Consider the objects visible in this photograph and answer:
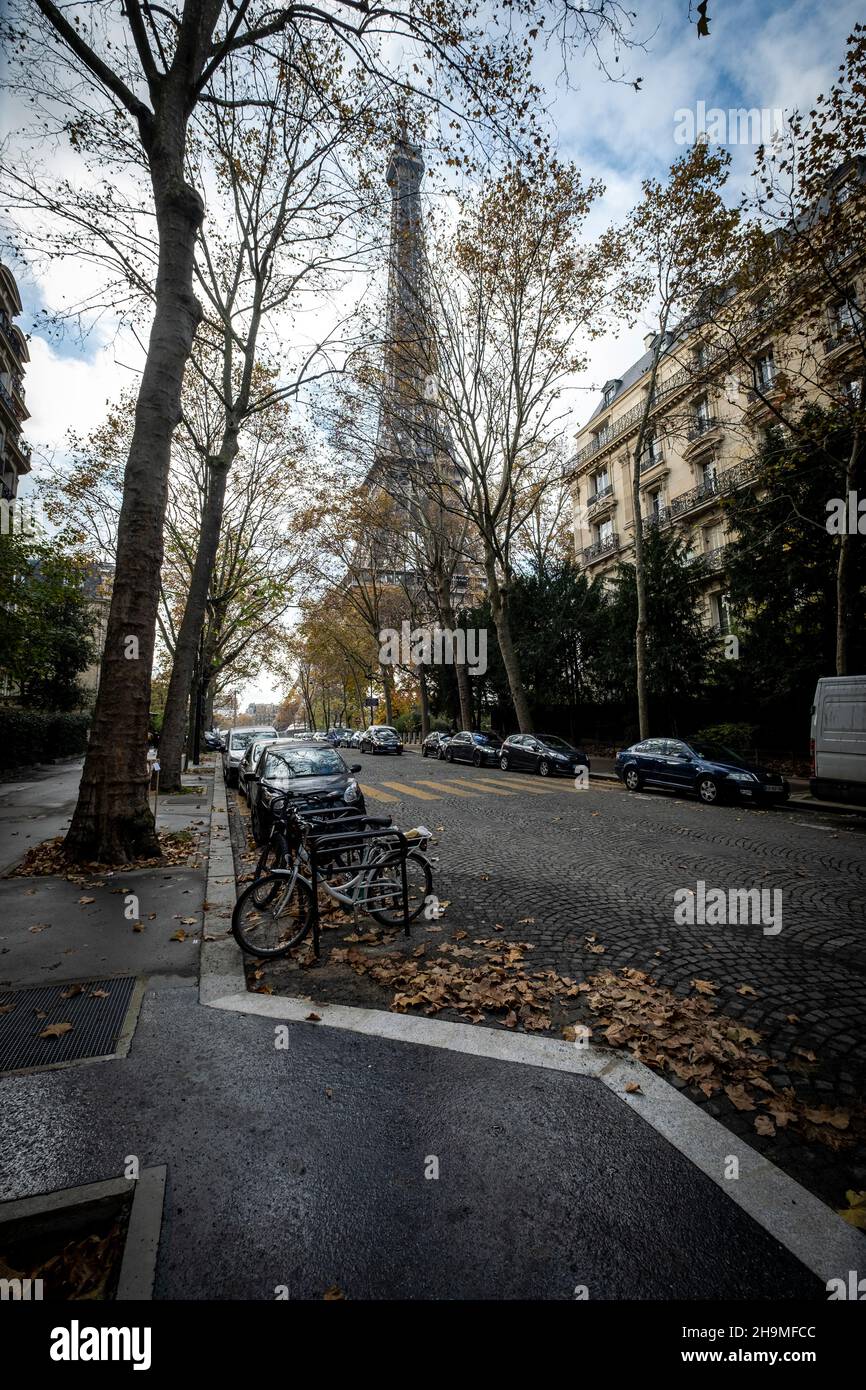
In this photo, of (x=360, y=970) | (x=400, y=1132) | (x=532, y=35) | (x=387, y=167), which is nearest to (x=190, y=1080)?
(x=400, y=1132)

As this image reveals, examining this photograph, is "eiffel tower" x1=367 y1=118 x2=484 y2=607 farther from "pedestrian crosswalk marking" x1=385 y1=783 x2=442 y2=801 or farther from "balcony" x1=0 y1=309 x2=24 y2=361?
"balcony" x1=0 y1=309 x2=24 y2=361

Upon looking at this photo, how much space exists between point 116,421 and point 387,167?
15157mm

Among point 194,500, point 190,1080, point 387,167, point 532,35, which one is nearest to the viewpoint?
point 190,1080

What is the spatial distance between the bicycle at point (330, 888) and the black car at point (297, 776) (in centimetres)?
327

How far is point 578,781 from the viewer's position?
17.6 meters

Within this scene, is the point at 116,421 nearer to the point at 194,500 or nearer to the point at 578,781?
the point at 194,500

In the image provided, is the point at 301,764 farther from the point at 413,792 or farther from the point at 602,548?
the point at 602,548

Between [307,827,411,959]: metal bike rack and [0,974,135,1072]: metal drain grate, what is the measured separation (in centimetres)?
156

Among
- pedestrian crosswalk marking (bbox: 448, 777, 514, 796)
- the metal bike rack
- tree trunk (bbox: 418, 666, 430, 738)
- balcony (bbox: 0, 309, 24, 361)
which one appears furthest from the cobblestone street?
balcony (bbox: 0, 309, 24, 361)

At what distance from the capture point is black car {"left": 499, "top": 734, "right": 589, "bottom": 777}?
1942cm

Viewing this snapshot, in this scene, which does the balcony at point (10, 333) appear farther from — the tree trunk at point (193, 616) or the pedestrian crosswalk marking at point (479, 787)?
the pedestrian crosswalk marking at point (479, 787)

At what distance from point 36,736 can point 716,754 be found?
25431mm

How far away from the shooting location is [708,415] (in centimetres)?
2683

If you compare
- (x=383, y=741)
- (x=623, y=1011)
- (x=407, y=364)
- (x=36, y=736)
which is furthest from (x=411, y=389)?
(x=623, y=1011)
